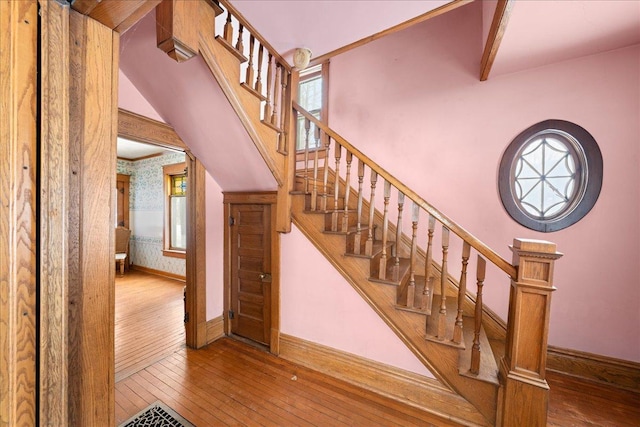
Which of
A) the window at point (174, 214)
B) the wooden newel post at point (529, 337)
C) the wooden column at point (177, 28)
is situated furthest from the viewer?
the window at point (174, 214)

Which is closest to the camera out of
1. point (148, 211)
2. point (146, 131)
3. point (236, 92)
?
point (236, 92)

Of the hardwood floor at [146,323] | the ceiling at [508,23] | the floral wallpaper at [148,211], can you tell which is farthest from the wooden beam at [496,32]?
the floral wallpaper at [148,211]

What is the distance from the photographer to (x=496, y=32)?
1.80 metres

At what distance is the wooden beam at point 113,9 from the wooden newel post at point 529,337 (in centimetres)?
217

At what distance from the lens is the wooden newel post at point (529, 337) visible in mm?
1471

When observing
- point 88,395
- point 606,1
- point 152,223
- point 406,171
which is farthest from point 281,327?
point 152,223

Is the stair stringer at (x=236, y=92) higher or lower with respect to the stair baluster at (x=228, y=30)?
lower

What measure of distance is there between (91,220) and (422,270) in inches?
110

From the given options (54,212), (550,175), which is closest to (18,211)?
(54,212)

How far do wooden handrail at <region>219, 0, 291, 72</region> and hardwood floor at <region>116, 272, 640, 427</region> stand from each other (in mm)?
2837

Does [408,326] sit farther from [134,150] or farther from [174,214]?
[134,150]

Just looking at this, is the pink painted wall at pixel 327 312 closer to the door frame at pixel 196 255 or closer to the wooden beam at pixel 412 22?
the door frame at pixel 196 255

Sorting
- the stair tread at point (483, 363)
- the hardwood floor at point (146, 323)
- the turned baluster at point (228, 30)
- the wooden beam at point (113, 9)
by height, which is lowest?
the hardwood floor at point (146, 323)

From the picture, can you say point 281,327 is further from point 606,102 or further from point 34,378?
point 606,102
